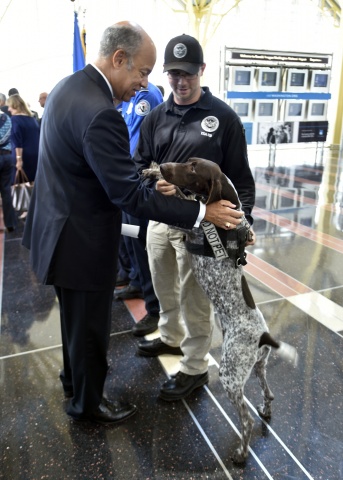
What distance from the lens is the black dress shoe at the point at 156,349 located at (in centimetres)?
258

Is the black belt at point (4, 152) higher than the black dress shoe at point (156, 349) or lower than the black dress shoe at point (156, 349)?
higher

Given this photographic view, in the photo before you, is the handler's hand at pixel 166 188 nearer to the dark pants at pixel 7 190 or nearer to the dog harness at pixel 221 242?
the dog harness at pixel 221 242

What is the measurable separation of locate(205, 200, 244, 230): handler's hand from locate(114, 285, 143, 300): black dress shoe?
194cm

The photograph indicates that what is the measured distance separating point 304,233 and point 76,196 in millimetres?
3894

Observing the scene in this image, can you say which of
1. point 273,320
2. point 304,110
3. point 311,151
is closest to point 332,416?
point 273,320

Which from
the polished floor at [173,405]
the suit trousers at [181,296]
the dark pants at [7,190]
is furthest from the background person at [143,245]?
the dark pants at [7,190]

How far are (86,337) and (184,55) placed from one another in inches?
59.0

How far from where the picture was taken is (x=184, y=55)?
6.51 ft

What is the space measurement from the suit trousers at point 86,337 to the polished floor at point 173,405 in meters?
0.21

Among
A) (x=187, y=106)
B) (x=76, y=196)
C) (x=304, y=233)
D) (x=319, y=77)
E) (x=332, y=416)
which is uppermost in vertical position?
(x=319, y=77)

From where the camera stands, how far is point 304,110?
10508 millimetres

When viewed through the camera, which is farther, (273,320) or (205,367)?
(273,320)

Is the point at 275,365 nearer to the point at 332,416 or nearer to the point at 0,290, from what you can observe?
the point at 332,416

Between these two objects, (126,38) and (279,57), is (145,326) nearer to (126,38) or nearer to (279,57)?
(126,38)
